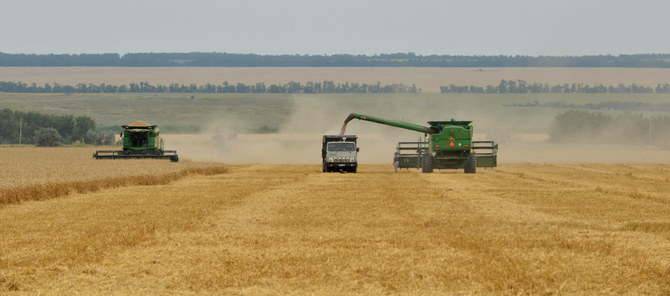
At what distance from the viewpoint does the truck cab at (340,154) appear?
2183 inches

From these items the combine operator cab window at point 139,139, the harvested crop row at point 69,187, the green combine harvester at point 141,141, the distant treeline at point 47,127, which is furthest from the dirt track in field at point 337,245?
the distant treeline at point 47,127

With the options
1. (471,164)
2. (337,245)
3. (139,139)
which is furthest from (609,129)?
(337,245)

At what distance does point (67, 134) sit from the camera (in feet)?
470

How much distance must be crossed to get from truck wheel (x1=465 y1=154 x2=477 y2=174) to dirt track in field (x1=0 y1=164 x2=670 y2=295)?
916 inches

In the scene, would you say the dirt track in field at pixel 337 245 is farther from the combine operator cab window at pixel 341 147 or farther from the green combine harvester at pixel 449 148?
the combine operator cab window at pixel 341 147

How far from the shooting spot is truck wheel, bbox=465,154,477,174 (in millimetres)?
55091

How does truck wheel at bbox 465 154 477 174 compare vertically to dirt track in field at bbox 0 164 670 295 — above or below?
below

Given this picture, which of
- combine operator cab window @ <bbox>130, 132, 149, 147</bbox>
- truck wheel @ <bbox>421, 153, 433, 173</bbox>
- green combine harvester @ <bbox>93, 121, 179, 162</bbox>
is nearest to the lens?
truck wheel @ <bbox>421, 153, 433, 173</bbox>

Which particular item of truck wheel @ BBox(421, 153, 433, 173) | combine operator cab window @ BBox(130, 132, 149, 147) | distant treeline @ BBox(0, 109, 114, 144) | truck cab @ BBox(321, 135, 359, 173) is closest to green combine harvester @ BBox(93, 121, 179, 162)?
combine operator cab window @ BBox(130, 132, 149, 147)

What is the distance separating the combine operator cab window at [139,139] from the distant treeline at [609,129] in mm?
82861

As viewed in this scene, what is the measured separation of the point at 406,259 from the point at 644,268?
4088mm

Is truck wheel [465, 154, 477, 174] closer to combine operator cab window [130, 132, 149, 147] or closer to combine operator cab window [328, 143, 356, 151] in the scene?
combine operator cab window [328, 143, 356, 151]

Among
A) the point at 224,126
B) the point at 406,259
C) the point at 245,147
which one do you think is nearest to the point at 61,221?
the point at 406,259

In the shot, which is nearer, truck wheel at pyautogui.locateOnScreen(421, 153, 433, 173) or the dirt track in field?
the dirt track in field
